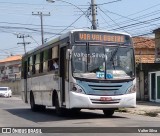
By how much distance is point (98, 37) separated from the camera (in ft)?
58.7

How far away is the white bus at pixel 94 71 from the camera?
1712cm

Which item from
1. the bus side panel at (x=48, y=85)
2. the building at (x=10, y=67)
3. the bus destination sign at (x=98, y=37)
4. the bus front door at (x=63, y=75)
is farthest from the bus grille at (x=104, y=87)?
the building at (x=10, y=67)

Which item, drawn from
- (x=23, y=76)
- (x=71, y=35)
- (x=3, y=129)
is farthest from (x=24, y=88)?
(x=3, y=129)

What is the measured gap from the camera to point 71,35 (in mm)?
17641

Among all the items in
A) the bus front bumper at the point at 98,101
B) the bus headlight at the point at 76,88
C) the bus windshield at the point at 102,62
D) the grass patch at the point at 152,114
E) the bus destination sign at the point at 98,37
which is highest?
the bus destination sign at the point at 98,37

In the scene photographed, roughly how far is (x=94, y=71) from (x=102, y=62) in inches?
19.9

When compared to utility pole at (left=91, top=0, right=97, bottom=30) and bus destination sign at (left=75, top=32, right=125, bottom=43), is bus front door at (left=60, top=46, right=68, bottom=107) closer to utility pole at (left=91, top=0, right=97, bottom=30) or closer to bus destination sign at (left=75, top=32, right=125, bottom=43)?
bus destination sign at (left=75, top=32, right=125, bottom=43)

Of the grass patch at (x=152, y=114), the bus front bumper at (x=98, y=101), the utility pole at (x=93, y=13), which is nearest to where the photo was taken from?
the bus front bumper at (x=98, y=101)

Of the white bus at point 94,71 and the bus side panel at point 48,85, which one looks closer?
the white bus at point 94,71

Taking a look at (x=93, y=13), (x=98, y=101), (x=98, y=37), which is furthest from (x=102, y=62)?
(x=93, y=13)

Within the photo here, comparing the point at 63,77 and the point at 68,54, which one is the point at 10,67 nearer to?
the point at 63,77

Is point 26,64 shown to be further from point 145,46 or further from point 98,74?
point 145,46

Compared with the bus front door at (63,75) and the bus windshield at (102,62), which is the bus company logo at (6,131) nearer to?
the bus windshield at (102,62)

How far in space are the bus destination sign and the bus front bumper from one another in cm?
225
